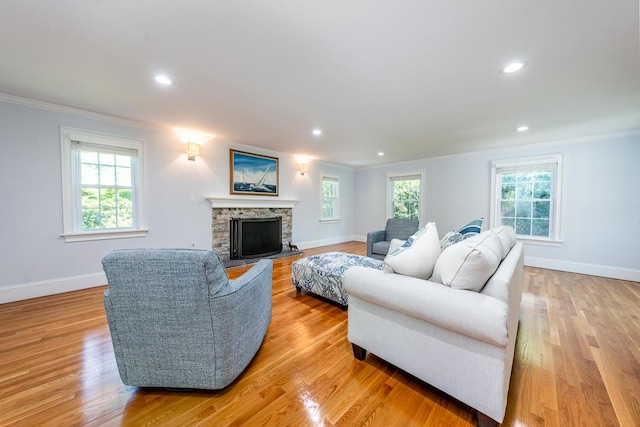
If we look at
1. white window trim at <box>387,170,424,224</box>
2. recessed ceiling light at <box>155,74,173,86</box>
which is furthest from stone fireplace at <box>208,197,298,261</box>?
white window trim at <box>387,170,424,224</box>

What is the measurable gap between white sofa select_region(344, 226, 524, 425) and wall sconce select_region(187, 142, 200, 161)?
3.56 meters

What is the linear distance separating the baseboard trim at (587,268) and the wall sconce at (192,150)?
625cm

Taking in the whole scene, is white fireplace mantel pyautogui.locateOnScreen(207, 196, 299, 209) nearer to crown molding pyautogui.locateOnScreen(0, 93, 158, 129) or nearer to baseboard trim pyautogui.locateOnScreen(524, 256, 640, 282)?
crown molding pyautogui.locateOnScreen(0, 93, 158, 129)

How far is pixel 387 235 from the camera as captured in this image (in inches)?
186

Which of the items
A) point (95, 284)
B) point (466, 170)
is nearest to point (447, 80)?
point (466, 170)

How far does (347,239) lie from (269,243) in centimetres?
279

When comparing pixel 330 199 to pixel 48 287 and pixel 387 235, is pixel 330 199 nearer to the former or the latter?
pixel 387 235

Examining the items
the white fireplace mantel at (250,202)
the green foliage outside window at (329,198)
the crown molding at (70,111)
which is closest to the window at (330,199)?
the green foliage outside window at (329,198)

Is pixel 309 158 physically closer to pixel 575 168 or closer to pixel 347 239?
pixel 347 239

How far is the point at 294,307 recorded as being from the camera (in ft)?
8.82

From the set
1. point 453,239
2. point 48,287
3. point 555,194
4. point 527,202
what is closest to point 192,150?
point 48,287

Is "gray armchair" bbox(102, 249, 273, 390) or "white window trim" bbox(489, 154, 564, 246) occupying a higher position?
"white window trim" bbox(489, 154, 564, 246)

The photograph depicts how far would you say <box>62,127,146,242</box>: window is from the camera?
3082 mm

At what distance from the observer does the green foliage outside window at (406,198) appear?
6125 mm
